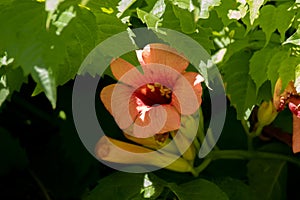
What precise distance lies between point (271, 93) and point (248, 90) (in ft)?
0.22

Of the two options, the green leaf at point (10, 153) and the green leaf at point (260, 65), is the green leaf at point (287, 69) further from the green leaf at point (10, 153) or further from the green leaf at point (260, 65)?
the green leaf at point (10, 153)

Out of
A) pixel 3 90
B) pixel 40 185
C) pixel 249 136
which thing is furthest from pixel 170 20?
pixel 40 185

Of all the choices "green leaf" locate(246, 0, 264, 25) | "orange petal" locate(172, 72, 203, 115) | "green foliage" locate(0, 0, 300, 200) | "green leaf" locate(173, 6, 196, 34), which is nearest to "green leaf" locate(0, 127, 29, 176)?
"green foliage" locate(0, 0, 300, 200)

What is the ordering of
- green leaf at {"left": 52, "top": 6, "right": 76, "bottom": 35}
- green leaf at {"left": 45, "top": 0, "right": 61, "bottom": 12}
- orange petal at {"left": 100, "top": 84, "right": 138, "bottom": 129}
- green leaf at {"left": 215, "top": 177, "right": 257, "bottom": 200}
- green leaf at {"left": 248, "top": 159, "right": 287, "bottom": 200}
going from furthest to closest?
1. green leaf at {"left": 248, "top": 159, "right": 287, "bottom": 200}
2. green leaf at {"left": 215, "top": 177, "right": 257, "bottom": 200}
3. orange petal at {"left": 100, "top": 84, "right": 138, "bottom": 129}
4. green leaf at {"left": 52, "top": 6, "right": 76, "bottom": 35}
5. green leaf at {"left": 45, "top": 0, "right": 61, "bottom": 12}

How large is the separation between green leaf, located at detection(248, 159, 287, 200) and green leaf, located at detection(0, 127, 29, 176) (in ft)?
2.55

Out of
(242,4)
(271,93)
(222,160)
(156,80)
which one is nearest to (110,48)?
(156,80)

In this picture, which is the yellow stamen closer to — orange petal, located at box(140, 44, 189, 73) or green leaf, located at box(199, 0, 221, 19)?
orange petal, located at box(140, 44, 189, 73)

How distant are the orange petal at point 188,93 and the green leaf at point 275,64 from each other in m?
0.15

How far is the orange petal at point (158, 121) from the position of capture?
1.34 meters

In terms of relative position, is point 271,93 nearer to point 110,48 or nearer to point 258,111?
point 258,111

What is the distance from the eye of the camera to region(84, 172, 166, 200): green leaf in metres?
1.47

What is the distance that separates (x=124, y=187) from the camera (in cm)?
150

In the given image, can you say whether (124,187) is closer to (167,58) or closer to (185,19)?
(167,58)

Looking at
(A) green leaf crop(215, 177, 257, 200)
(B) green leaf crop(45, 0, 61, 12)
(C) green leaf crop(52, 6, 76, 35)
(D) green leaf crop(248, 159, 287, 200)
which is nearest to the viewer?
(B) green leaf crop(45, 0, 61, 12)
